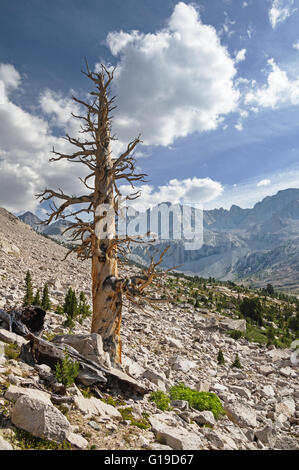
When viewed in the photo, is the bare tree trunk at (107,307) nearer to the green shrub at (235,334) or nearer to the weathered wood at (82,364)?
the weathered wood at (82,364)

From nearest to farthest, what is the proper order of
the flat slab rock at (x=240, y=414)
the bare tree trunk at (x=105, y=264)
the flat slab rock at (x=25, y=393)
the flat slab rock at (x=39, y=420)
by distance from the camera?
1. the flat slab rock at (x=39, y=420)
2. the flat slab rock at (x=25, y=393)
3. the flat slab rock at (x=240, y=414)
4. the bare tree trunk at (x=105, y=264)

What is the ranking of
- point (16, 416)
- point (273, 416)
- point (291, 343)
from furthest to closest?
point (291, 343)
point (273, 416)
point (16, 416)

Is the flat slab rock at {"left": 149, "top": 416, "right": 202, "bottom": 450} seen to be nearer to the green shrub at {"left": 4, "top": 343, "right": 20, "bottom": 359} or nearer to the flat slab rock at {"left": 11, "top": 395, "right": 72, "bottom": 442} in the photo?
the flat slab rock at {"left": 11, "top": 395, "right": 72, "bottom": 442}

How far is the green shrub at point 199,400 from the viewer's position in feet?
22.9

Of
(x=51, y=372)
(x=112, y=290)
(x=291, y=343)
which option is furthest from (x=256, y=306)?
(x=51, y=372)

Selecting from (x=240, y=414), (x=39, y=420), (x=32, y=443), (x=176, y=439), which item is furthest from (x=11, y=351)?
(x=240, y=414)

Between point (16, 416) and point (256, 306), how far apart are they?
3311cm

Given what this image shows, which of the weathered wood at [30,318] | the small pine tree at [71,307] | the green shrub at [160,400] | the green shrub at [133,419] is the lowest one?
the green shrub at [160,400]

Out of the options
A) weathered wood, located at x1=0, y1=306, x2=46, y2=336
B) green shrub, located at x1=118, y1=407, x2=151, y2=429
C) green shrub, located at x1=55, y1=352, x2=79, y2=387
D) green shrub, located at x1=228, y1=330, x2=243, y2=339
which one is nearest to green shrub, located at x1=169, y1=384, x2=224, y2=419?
green shrub, located at x1=118, y1=407, x2=151, y2=429

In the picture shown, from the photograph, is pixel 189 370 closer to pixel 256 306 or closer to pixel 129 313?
pixel 129 313

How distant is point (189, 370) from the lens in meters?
10.5

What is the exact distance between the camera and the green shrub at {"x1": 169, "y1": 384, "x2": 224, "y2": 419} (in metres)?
6.98

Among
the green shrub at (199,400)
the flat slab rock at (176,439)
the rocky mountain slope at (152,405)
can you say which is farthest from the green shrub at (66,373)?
the green shrub at (199,400)

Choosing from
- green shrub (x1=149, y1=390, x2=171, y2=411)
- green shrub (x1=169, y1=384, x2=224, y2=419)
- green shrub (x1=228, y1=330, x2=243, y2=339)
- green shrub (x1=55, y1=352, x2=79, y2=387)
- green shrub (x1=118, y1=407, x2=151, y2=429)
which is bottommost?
green shrub (x1=228, y1=330, x2=243, y2=339)
